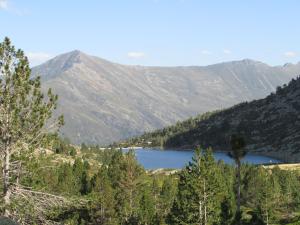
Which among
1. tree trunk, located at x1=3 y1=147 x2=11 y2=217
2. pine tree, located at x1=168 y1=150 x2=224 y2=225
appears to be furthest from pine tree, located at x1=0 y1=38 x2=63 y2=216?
pine tree, located at x1=168 y1=150 x2=224 y2=225

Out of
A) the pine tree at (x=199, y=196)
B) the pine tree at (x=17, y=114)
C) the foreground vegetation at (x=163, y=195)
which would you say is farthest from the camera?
the pine tree at (x=199, y=196)

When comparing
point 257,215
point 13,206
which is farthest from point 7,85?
point 257,215

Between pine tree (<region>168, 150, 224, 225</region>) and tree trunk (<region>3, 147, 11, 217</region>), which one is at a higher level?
tree trunk (<region>3, 147, 11, 217</region>)

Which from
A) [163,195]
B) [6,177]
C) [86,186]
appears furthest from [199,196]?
[86,186]

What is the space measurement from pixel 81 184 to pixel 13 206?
4140 inches

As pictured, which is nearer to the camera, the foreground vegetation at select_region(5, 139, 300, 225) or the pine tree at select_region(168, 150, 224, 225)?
the foreground vegetation at select_region(5, 139, 300, 225)

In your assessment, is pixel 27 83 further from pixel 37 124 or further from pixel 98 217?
pixel 98 217

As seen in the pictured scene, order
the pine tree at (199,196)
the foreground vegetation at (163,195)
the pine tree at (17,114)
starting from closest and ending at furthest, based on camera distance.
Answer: the pine tree at (17,114)
the foreground vegetation at (163,195)
the pine tree at (199,196)

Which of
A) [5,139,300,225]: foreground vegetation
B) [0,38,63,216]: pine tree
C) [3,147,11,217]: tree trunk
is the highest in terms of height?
[0,38,63,216]: pine tree

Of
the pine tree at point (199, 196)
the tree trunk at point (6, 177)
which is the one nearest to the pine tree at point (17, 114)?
the tree trunk at point (6, 177)

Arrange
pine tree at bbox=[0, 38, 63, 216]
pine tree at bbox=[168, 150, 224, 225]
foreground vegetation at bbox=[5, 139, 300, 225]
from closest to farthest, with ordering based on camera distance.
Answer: pine tree at bbox=[0, 38, 63, 216] → foreground vegetation at bbox=[5, 139, 300, 225] → pine tree at bbox=[168, 150, 224, 225]

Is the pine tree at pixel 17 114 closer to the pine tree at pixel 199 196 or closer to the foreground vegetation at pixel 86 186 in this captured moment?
the foreground vegetation at pixel 86 186

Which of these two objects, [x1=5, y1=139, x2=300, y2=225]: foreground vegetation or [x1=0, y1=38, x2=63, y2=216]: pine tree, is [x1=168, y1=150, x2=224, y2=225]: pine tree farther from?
[x1=0, y1=38, x2=63, y2=216]: pine tree

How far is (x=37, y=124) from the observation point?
36156mm
